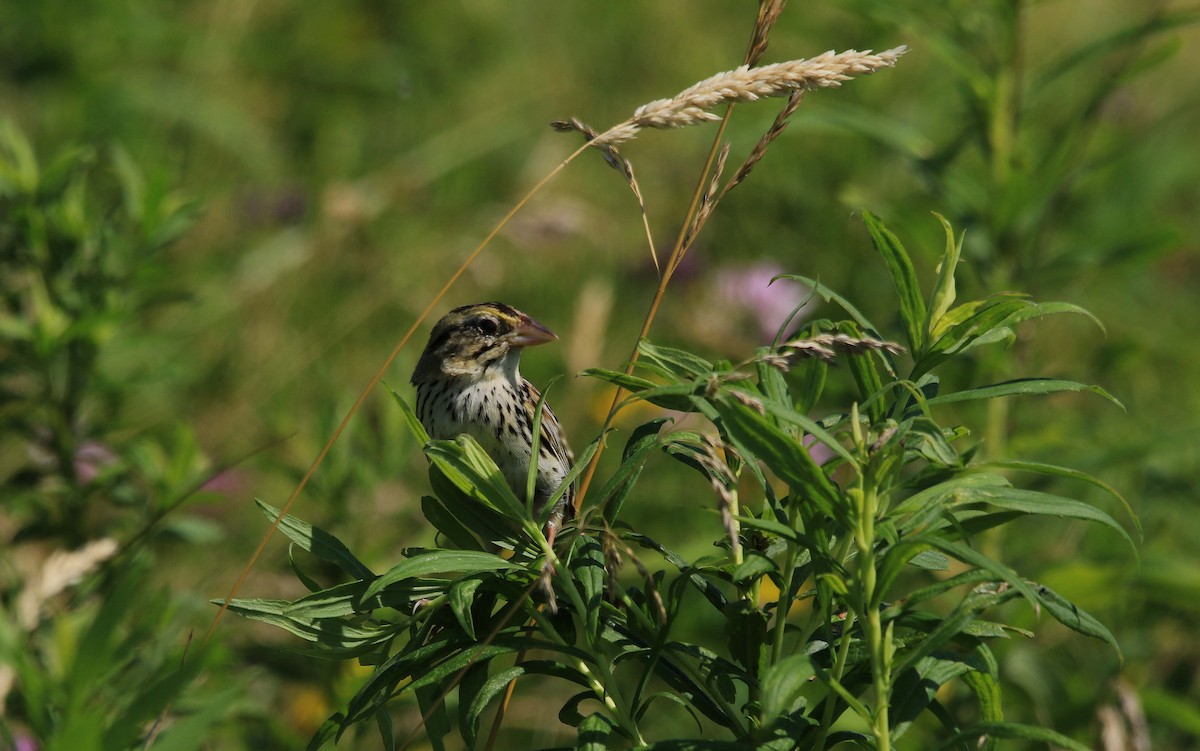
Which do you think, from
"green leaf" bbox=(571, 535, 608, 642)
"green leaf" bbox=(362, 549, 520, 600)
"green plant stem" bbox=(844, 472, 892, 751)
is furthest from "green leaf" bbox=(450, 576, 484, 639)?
"green plant stem" bbox=(844, 472, 892, 751)

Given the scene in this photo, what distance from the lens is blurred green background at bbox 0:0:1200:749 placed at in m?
3.39

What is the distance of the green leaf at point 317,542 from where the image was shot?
173 centimetres

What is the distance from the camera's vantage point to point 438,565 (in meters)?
1.57

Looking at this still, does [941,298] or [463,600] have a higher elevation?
[941,298]

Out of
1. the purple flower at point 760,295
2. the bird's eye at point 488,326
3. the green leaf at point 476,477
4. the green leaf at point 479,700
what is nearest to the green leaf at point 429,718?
the green leaf at point 479,700

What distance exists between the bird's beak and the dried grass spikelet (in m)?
1.34

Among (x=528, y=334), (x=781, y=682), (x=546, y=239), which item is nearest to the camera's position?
(x=781, y=682)

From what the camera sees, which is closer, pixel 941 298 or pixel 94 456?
pixel 941 298

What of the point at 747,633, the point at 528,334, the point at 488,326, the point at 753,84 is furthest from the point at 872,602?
the point at 488,326

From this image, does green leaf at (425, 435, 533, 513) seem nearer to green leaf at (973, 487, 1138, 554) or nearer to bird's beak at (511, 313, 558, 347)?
green leaf at (973, 487, 1138, 554)

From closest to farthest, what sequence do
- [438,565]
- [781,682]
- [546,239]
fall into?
[781,682]
[438,565]
[546,239]

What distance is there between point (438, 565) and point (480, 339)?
187 centimetres

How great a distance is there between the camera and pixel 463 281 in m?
6.06

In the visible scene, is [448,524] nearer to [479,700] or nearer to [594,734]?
[479,700]
